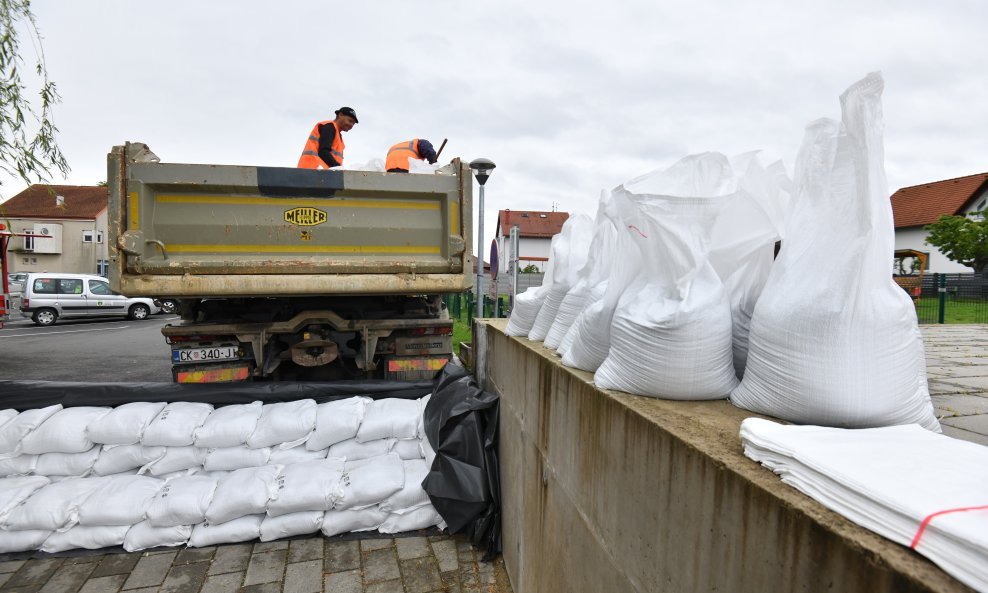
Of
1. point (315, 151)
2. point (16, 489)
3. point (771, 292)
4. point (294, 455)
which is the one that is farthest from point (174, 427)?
point (771, 292)

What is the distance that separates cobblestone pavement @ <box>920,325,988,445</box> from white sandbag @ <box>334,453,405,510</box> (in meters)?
2.78

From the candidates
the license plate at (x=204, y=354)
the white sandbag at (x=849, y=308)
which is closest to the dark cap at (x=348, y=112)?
the license plate at (x=204, y=354)

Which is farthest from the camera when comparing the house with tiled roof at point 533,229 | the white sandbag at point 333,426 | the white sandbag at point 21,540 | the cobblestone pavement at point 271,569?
the house with tiled roof at point 533,229

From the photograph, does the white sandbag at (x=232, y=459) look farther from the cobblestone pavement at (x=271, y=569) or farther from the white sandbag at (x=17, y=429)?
the white sandbag at (x=17, y=429)

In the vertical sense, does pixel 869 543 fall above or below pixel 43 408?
above

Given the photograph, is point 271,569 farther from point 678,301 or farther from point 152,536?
point 678,301

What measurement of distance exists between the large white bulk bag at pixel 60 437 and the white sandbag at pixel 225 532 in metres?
1.02

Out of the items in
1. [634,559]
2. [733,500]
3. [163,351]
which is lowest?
[163,351]

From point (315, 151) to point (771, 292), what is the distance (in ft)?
14.8

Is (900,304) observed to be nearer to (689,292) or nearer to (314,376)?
(689,292)

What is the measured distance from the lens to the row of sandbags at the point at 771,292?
1.17 meters

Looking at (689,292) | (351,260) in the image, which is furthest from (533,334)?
(351,260)

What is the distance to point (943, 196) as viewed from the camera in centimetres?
2914

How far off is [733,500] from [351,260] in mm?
3450
